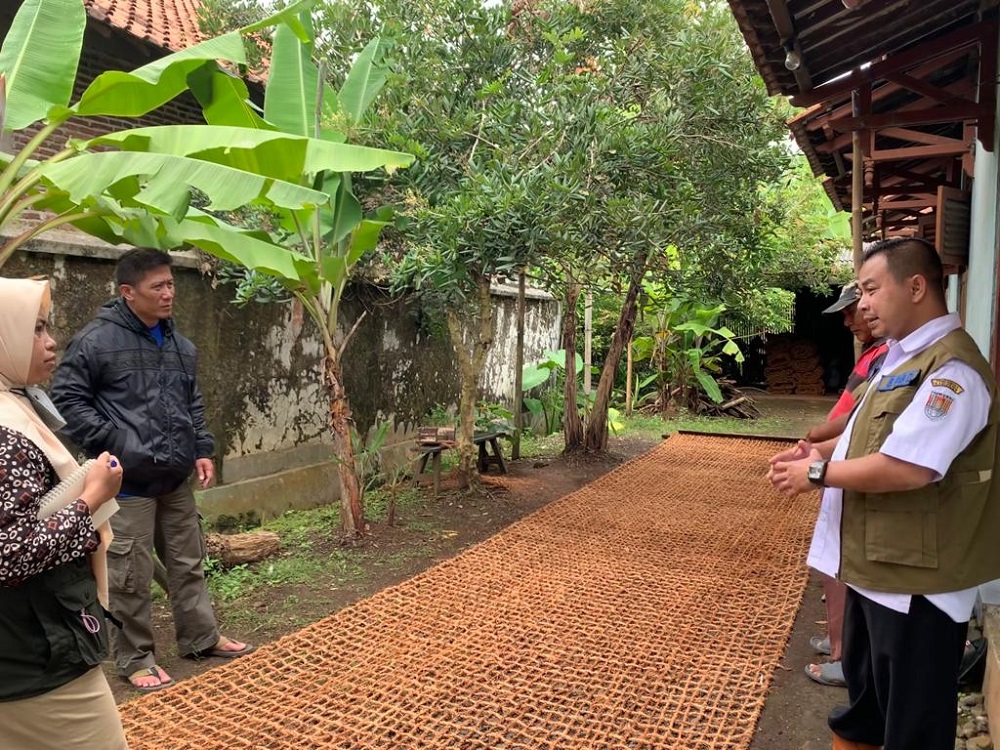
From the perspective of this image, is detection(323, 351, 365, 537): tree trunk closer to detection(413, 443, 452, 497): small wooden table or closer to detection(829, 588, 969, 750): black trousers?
detection(413, 443, 452, 497): small wooden table

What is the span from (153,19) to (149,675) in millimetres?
6555

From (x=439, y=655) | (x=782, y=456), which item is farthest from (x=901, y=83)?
(x=439, y=655)

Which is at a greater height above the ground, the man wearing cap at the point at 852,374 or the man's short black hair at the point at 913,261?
the man's short black hair at the point at 913,261

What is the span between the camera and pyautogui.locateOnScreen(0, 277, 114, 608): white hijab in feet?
5.91

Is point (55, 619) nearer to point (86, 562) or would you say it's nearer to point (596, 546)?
point (86, 562)

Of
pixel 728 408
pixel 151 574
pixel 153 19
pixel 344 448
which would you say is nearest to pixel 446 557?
pixel 344 448

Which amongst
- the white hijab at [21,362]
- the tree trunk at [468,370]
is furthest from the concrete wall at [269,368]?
the white hijab at [21,362]

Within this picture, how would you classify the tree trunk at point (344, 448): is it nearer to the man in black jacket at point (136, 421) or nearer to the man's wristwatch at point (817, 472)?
the man in black jacket at point (136, 421)

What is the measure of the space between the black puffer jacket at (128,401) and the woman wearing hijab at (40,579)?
1386 mm

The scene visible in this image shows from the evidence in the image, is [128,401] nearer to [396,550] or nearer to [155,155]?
[155,155]

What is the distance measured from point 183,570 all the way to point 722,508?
4.50 metres

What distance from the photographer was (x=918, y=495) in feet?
6.67

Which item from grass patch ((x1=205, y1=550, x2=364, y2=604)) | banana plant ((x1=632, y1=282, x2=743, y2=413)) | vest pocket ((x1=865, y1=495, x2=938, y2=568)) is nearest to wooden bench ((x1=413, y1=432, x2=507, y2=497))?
grass patch ((x1=205, y1=550, x2=364, y2=604))

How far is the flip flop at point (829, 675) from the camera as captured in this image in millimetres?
3346
